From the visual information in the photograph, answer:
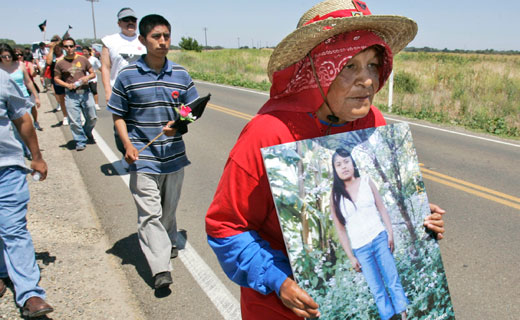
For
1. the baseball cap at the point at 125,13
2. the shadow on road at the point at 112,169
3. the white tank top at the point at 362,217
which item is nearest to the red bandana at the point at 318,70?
the white tank top at the point at 362,217

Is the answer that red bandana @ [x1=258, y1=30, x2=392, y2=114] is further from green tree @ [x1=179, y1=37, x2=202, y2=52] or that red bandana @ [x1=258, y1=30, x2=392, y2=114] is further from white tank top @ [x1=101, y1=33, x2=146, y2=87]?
green tree @ [x1=179, y1=37, x2=202, y2=52]

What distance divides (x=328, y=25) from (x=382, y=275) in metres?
0.87

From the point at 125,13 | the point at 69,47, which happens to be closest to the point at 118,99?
the point at 125,13

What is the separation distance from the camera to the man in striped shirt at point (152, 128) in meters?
3.22

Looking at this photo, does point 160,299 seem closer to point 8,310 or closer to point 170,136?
point 8,310

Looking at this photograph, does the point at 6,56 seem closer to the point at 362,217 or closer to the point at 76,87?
the point at 76,87

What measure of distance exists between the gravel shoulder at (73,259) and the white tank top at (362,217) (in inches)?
85.0

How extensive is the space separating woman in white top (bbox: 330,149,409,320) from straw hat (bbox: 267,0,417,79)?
42 centimetres

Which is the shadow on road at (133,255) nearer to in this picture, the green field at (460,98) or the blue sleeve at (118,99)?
the blue sleeve at (118,99)

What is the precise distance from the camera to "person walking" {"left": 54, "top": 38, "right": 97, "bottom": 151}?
24.8 feet

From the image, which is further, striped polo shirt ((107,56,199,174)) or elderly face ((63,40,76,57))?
elderly face ((63,40,76,57))

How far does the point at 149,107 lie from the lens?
3301 mm

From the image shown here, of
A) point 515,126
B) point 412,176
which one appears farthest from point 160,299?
point 515,126

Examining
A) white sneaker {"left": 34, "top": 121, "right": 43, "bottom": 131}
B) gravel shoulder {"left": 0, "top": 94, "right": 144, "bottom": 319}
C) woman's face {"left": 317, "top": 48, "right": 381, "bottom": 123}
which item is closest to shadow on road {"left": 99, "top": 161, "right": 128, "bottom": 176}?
gravel shoulder {"left": 0, "top": 94, "right": 144, "bottom": 319}
